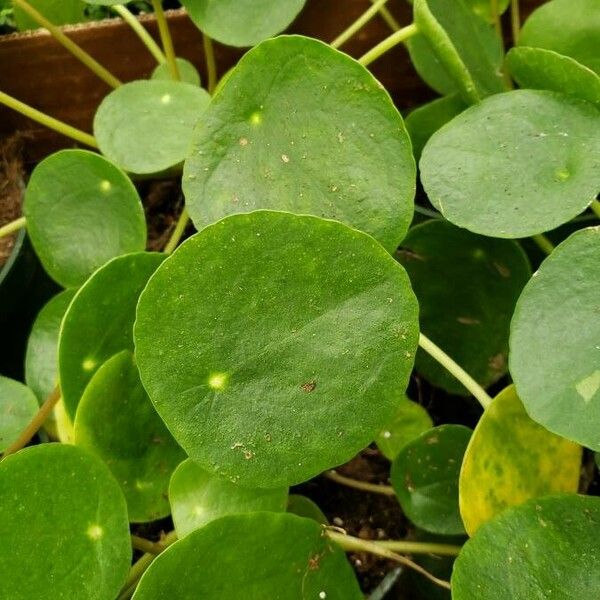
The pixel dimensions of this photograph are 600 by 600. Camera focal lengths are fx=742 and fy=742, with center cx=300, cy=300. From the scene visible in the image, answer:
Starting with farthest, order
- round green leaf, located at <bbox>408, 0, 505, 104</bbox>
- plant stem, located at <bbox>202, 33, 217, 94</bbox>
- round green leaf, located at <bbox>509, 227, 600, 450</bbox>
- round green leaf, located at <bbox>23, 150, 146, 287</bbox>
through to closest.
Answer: plant stem, located at <bbox>202, 33, 217, 94</bbox> < round green leaf, located at <bbox>23, 150, 146, 287</bbox> < round green leaf, located at <bbox>408, 0, 505, 104</bbox> < round green leaf, located at <bbox>509, 227, 600, 450</bbox>

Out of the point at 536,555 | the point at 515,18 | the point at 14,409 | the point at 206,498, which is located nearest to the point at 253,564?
the point at 206,498

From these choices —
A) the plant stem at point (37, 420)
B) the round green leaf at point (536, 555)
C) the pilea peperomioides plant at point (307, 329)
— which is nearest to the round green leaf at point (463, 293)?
the pilea peperomioides plant at point (307, 329)

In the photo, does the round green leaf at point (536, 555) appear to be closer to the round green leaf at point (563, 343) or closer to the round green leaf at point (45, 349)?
the round green leaf at point (563, 343)

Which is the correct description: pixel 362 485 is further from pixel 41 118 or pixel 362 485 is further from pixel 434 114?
pixel 41 118

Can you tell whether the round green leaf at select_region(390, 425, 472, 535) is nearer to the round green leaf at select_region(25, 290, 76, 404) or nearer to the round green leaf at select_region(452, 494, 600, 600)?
the round green leaf at select_region(452, 494, 600, 600)

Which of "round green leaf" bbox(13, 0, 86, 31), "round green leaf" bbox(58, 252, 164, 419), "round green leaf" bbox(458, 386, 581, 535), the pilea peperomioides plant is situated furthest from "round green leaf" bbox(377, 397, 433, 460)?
"round green leaf" bbox(13, 0, 86, 31)
